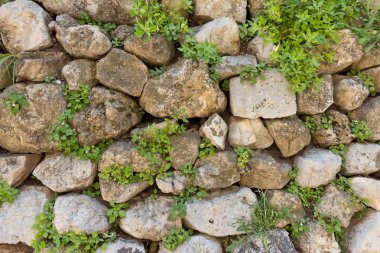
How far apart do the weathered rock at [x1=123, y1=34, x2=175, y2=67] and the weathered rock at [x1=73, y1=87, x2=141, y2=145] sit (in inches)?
16.3

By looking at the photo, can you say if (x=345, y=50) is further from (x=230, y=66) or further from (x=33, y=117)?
(x=33, y=117)

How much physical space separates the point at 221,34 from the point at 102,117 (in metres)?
1.33

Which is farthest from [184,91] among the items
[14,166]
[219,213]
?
[14,166]

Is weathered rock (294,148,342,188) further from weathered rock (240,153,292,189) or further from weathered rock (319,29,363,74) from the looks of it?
weathered rock (319,29,363,74)

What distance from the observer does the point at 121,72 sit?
303cm

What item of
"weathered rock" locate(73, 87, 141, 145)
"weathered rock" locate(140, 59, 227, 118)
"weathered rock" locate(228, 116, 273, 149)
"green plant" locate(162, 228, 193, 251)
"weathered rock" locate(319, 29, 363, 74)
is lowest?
"green plant" locate(162, 228, 193, 251)

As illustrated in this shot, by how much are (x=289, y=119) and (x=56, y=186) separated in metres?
2.26

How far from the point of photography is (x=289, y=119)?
3.17 meters

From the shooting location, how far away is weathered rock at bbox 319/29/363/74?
10.4ft

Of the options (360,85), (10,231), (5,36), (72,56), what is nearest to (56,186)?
(10,231)

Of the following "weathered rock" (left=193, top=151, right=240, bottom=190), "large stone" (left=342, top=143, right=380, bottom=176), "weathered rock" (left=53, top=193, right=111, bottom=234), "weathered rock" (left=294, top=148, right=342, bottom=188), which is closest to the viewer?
"weathered rock" (left=53, top=193, right=111, bottom=234)

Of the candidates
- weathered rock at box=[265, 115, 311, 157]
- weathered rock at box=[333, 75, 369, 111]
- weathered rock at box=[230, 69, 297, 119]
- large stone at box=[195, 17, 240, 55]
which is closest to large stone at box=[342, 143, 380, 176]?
weathered rock at box=[333, 75, 369, 111]

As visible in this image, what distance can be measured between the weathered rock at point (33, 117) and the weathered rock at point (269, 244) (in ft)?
6.56

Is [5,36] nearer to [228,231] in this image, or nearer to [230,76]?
[230,76]
